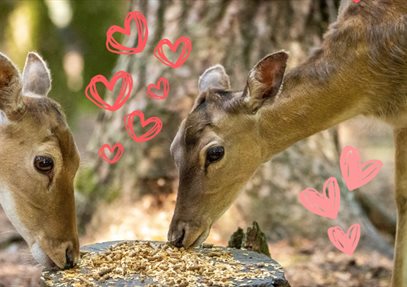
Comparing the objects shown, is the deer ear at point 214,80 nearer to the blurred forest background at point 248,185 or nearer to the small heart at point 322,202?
the small heart at point 322,202

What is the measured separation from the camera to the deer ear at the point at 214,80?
674cm

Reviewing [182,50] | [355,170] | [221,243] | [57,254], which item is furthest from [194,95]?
[57,254]

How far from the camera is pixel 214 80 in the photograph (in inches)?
267

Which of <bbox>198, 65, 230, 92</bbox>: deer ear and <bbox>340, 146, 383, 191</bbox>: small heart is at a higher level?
<bbox>198, 65, 230, 92</bbox>: deer ear

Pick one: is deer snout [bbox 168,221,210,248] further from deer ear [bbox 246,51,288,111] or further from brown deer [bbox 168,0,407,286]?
deer ear [bbox 246,51,288,111]

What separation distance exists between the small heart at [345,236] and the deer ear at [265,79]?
161 cm

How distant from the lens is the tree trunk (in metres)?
8.62

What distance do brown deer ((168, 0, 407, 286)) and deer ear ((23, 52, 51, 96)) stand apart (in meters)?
1.08

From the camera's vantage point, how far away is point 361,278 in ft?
26.9

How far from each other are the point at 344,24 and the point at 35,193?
8.52 ft

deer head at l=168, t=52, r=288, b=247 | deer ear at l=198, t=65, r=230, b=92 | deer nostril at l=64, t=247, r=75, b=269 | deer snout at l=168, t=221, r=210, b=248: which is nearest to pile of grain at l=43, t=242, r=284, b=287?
deer nostril at l=64, t=247, r=75, b=269

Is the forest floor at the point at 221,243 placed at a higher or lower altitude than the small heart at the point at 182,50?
lower

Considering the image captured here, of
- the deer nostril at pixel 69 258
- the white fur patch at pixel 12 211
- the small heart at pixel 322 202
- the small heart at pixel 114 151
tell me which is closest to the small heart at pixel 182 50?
the small heart at pixel 114 151

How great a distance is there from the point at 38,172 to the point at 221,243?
3141 millimetres
